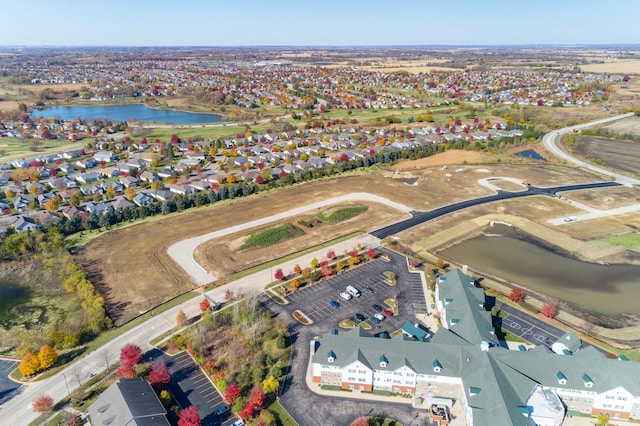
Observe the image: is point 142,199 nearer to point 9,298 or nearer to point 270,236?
point 9,298

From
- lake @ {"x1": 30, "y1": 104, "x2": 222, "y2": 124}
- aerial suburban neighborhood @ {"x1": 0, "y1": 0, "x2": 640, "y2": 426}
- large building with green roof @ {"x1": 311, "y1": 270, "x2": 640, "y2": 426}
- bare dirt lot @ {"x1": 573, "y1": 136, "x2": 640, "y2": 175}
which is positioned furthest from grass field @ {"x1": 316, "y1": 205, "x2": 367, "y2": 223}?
lake @ {"x1": 30, "y1": 104, "x2": 222, "y2": 124}

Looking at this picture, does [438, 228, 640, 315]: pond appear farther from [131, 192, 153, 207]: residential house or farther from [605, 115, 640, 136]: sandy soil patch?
[605, 115, 640, 136]: sandy soil patch

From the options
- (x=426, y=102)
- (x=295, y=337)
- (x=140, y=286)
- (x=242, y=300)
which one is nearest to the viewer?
(x=295, y=337)

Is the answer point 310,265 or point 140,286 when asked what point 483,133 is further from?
point 140,286

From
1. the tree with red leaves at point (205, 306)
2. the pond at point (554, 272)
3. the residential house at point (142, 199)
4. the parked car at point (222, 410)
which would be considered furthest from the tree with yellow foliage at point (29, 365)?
the pond at point (554, 272)

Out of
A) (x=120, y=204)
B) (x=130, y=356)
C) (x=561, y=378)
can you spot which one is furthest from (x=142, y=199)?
(x=561, y=378)

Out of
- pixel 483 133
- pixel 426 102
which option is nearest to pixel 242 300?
pixel 483 133

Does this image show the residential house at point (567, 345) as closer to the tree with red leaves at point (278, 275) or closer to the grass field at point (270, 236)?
the tree with red leaves at point (278, 275)
